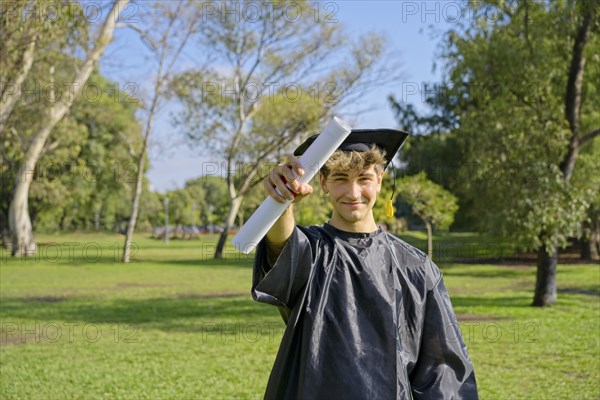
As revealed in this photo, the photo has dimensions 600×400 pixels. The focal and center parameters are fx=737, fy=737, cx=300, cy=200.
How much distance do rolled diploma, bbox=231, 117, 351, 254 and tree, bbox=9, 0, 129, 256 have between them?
62.4 feet

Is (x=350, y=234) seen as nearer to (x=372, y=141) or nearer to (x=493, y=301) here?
(x=372, y=141)

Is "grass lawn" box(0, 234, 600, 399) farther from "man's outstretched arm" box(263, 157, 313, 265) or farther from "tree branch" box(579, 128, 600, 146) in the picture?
"man's outstretched arm" box(263, 157, 313, 265)

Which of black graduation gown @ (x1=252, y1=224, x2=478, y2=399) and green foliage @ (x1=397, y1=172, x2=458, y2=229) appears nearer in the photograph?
black graduation gown @ (x1=252, y1=224, x2=478, y2=399)

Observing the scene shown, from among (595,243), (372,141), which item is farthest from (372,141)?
(595,243)

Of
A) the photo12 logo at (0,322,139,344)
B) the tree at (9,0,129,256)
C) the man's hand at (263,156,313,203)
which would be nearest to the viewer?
the man's hand at (263,156,313,203)

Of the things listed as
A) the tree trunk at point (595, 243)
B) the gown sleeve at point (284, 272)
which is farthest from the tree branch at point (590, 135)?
the tree trunk at point (595, 243)

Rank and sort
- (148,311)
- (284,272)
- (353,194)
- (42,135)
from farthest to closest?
(42,135) < (148,311) < (353,194) < (284,272)

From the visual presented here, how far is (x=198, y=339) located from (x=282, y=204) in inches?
353

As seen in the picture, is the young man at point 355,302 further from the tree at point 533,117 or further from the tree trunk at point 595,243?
the tree trunk at point 595,243

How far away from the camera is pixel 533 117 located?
1427 centimetres

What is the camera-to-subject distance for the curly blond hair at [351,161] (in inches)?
122

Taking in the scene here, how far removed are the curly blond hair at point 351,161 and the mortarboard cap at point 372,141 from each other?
0.15 feet

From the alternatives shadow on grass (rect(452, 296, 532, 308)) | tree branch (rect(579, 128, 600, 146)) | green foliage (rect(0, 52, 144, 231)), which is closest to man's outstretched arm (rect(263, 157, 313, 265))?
tree branch (rect(579, 128, 600, 146))

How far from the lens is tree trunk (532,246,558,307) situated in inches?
583
